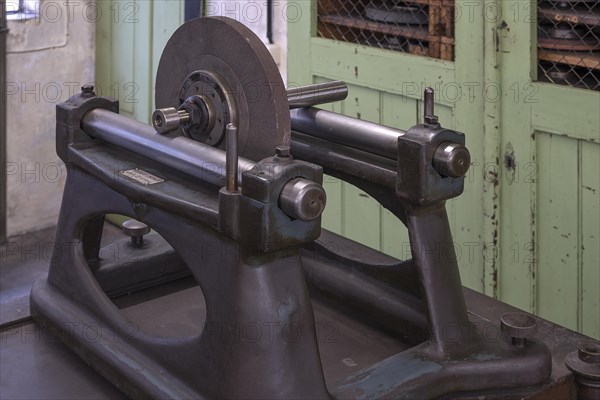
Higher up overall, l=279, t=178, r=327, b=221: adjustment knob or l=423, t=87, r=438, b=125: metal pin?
l=423, t=87, r=438, b=125: metal pin

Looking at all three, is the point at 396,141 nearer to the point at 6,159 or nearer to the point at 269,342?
the point at 269,342

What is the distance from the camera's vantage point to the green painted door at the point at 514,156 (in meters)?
2.20

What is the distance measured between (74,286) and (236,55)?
477 millimetres

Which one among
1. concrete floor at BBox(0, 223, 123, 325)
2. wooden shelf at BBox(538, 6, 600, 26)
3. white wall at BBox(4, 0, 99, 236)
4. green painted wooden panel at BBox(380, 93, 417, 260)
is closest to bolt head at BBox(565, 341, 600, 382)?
wooden shelf at BBox(538, 6, 600, 26)

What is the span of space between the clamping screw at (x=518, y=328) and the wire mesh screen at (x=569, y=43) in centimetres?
95

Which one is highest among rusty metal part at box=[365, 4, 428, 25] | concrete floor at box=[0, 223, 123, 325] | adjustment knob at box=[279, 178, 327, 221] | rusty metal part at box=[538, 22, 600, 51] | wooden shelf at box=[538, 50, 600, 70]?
rusty metal part at box=[365, 4, 428, 25]

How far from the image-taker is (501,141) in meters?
2.34

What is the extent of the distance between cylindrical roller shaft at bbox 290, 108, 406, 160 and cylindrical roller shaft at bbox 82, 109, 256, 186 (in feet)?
0.82

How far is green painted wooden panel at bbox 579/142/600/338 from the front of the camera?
7.08 ft

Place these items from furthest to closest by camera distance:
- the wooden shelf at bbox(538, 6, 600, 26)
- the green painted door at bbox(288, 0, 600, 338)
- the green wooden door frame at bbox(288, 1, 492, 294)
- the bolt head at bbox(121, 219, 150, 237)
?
the green wooden door frame at bbox(288, 1, 492, 294) < the green painted door at bbox(288, 0, 600, 338) < the wooden shelf at bbox(538, 6, 600, 26) < the bolt head at bbox(121, 219, 150, 237)

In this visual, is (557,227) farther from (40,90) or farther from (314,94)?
(40,90)

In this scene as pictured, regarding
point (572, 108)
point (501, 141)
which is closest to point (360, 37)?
point (501, 141)

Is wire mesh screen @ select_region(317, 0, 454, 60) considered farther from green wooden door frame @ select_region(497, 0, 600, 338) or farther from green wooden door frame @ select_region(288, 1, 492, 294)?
green wooden door frame @ select_region(497, 0, 600, 338)

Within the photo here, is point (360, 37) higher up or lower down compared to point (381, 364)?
higher up
